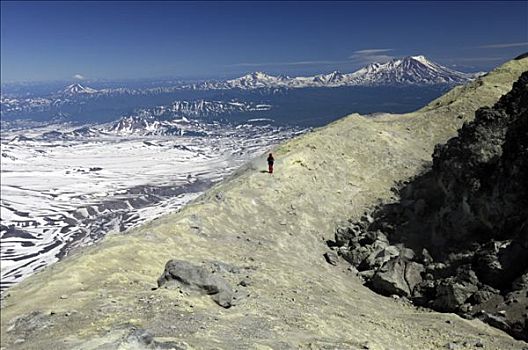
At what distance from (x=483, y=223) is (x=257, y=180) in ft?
76.1

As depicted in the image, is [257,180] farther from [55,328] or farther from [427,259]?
[55,328]

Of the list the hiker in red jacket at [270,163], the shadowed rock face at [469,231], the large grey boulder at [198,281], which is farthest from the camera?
the hiker in red jacket at [270,163]

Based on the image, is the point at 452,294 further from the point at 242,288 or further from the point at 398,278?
the point at 242,288

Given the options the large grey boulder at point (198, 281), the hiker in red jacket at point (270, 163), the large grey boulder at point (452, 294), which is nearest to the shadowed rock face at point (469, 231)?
the large grey boulder at point (452, 294)

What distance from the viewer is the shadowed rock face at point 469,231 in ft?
93.9

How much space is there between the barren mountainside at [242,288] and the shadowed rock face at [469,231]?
1.66 meters

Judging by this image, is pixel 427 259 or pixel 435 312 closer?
pixel 435 312

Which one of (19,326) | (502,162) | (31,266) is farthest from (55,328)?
(31,266)

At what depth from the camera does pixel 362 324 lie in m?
24.8

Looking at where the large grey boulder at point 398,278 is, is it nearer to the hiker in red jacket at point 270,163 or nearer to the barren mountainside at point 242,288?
the barren mountainside at point 242,288

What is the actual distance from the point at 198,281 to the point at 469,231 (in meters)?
22.5

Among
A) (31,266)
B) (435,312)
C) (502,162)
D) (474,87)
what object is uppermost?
(474,87)

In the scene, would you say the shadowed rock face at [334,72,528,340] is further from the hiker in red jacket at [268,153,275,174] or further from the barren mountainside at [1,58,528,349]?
the hiker in red jacket at [268,153,275,174]

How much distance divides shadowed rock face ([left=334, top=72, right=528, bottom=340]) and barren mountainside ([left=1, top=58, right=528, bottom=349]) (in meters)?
1.66
